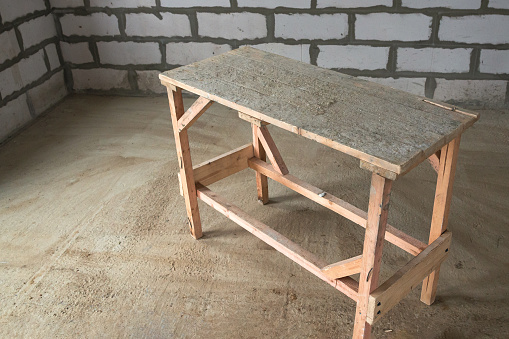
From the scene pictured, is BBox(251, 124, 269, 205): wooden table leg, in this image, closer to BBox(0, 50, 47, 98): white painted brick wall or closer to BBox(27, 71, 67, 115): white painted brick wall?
BBox(0, 50, 47, 98): white painted brick wall

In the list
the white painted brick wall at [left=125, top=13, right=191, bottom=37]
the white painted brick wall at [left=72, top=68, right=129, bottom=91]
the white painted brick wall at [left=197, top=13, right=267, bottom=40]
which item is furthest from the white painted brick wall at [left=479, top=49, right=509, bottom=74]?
the white painted brick wall at [left=72, top=68, right=129, bottom=91]

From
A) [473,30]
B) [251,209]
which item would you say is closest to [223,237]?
[251,209]

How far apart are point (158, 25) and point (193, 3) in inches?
14.7

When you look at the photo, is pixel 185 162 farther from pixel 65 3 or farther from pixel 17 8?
pixel 65 3

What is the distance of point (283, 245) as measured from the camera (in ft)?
6.55

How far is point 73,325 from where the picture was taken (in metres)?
2.06

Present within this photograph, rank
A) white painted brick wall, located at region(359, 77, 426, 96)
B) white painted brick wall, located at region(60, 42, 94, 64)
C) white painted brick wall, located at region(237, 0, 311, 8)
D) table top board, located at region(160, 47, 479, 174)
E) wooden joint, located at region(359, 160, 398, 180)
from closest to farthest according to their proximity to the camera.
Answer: wooden joint, located at region(359, 160, 398, 180) → table top board, located at region(160, 47, 479, 174) → white painted brick wall, located at region(237, 0, 311, 8) → white painted brick wall, located at region(359, 77, 426, 96) → white painted brick wall, located at region(60, 42, 94, 64)

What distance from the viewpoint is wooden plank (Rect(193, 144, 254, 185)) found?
2461mm

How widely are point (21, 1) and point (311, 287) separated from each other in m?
3.22

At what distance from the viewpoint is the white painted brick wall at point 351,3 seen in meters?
3.52

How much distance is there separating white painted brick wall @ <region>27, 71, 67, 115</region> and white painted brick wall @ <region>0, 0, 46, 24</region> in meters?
0.58

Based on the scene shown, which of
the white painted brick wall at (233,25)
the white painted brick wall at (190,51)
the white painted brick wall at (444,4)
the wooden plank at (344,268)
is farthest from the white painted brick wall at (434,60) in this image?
the wooden plank at (344,268)

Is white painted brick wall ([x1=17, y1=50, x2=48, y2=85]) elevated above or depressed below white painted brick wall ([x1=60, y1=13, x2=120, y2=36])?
below

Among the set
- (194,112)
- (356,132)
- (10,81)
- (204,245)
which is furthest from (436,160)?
(10,81)
